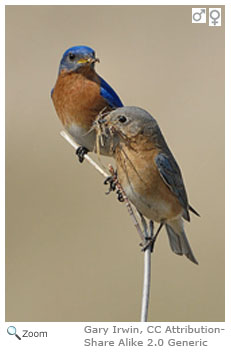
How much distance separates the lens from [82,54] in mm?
4633

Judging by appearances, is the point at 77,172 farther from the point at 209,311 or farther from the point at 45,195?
the point at 209,311

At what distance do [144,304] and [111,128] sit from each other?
1270mm

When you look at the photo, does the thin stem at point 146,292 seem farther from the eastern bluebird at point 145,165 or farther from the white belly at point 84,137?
the white belly at point 84,137

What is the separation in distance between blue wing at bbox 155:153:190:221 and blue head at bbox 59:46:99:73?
3.21 feet

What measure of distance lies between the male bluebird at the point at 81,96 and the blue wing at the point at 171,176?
0.60 meters

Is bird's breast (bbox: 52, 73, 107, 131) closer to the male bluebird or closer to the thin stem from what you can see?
the male bluebird

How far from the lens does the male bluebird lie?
4.66 m

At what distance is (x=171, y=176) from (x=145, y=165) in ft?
0.77

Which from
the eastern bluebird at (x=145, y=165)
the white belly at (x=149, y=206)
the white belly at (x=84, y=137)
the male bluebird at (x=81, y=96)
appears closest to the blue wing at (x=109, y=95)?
the male bluebird at (x=81, y=96)

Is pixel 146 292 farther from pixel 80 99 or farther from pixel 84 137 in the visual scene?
pixel 80 99
